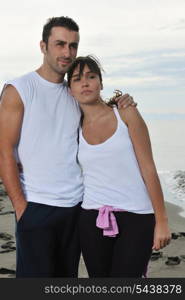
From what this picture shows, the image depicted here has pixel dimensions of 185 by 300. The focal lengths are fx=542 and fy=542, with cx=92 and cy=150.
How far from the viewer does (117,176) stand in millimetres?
3260

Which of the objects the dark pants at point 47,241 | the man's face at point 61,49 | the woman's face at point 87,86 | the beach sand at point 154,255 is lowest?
the beach sand at point 154,255

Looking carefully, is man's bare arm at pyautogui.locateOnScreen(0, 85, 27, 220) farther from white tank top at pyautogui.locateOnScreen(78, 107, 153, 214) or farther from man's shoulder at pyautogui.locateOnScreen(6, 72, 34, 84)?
white tank top at pyautogui.locateOnScreen(78, 107, 153, 214)

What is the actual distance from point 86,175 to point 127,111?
1.57 feet

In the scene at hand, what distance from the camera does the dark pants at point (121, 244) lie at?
3.27 meters

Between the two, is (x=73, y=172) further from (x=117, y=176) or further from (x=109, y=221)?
(x=109, y=221)

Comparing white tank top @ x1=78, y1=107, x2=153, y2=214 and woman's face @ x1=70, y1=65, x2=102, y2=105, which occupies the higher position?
woman's face @ x1=70, y1=65, x2=102, y2=105

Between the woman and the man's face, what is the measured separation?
0.29 meters

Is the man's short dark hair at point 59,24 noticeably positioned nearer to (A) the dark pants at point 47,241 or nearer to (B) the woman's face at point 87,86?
(B) the woman's face at point 87,86

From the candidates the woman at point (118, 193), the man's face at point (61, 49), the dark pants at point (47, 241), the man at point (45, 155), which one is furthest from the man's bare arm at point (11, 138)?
the woman at point (118, 193)

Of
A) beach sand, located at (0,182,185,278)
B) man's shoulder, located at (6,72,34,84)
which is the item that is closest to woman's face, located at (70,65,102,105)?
man's shoulder, located at (6,72,34,84)

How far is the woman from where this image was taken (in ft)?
10.6

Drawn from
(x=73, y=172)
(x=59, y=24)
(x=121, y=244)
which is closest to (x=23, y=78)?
(x=59, y=24)

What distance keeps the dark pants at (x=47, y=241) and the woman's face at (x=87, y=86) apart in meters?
0.73

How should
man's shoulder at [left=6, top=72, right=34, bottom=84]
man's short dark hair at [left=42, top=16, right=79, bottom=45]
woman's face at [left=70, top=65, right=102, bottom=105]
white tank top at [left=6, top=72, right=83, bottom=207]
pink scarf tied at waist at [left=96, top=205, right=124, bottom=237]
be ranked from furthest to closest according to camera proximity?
man's short dark hair at [left=42, top=16, right=79, bottom=45] < man's shoulder at [left=6, top=72, right=34, bottom=84] < white tank top at [left=6, top=72, right=83, bottom=207] < woman's face at [left=70, top=65, right=102, bottom=105] < pink scarf tied at waist at [left=96, top=205, right=124, bottom=237]
